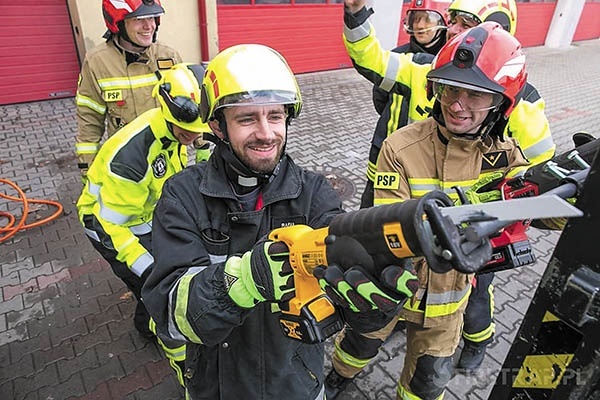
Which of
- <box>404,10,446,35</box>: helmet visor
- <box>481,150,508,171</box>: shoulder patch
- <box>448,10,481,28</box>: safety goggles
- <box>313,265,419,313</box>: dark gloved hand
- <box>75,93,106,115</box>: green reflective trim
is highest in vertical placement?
<box>448,10,481,28</box>: safety goggles

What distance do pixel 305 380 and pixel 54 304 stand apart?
292 cm

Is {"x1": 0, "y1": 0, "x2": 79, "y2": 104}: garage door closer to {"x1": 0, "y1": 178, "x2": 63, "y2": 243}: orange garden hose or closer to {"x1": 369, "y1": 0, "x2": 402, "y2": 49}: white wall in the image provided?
{"x1": 0, "y1": 178, "x2": 63, "y2": 243}: orange garden hose

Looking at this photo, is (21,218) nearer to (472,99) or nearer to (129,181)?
(129,181)

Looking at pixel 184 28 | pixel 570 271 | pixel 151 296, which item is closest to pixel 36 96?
pixel 184 28

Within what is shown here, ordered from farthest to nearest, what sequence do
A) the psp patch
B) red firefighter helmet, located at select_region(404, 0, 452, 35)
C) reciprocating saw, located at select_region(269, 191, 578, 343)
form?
red firefighter helmet, located at select_region(404, 0, 452, 35)
the psp patch
reciprocating saw, located at select_region(269, 191, 578, 343)

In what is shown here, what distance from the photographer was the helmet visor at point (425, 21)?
3.62 meters

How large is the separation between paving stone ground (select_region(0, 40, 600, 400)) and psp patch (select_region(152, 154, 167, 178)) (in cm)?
153

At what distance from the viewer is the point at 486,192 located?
6.47 ft

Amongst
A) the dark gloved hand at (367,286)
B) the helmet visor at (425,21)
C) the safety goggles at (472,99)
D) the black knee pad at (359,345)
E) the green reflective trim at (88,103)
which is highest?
the helmet visor at (425,21)

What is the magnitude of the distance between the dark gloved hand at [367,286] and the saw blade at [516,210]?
0.77 feet

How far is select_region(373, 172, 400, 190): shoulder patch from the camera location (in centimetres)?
223

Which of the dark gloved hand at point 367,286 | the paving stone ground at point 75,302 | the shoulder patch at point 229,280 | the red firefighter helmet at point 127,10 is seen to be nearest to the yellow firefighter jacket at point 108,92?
the red firefighter helmet at point 127,10

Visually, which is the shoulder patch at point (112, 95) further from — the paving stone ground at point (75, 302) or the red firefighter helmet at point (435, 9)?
the red firefighter helmet at point (435, 9)

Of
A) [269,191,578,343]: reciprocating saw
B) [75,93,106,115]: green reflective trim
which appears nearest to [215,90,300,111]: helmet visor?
[269,191,578,343]: reciprocating saw
